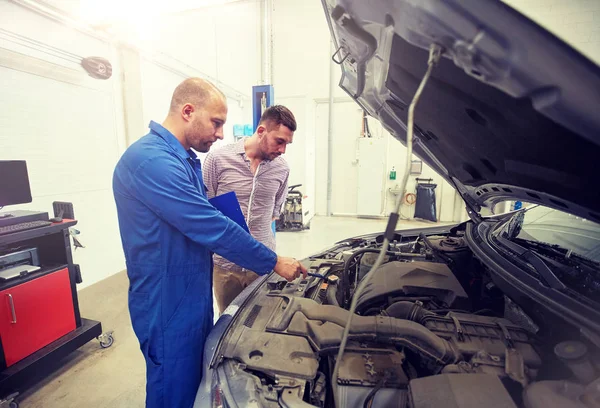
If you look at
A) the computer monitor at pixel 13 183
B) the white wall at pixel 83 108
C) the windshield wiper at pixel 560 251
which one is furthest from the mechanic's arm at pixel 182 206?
the white wall at pixel 83 108

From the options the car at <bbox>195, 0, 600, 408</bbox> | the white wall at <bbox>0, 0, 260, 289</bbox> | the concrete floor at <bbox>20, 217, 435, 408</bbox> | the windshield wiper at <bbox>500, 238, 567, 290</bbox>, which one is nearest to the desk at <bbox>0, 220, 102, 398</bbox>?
the concrete floor at <bbox>20, 217, 435, 408</bbox>

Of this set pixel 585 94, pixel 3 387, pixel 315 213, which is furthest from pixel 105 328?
pixel 315 213

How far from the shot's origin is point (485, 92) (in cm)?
73

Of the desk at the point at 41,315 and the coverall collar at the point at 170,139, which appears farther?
the desk at the point at 41,315

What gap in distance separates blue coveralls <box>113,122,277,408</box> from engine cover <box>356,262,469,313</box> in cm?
50

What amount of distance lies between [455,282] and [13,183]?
2.62 m

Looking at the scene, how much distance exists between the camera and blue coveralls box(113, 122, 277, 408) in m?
1.01

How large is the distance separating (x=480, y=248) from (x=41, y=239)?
9.01 feet

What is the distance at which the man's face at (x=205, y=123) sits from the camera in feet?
3.84

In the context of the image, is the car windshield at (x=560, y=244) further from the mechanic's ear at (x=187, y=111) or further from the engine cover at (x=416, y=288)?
the mechanic's ear at (x=187, y=111)

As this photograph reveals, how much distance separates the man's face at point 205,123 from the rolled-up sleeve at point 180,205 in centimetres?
17

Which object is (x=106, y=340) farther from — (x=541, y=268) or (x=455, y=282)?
(x=541, y=268)

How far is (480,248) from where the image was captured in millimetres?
1396

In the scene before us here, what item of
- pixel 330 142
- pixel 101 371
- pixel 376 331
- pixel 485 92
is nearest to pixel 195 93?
pixel 485 92
